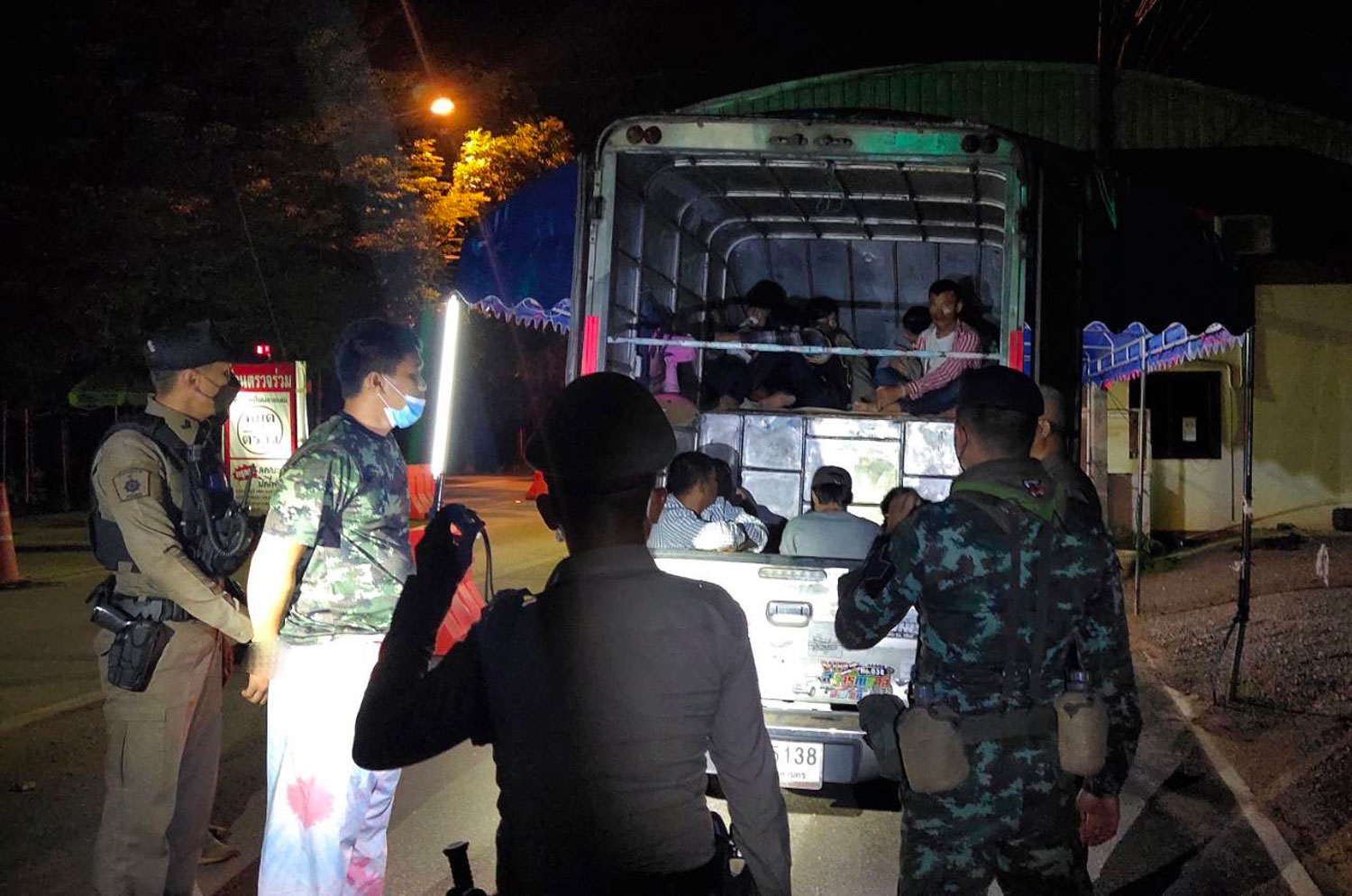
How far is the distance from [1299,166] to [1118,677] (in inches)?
674

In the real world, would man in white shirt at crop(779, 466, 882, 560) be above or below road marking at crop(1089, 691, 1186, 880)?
above

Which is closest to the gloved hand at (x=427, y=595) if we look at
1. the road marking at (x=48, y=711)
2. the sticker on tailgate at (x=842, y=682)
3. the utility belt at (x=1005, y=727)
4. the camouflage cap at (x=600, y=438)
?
the camouflage cap at (x=600, y=438)

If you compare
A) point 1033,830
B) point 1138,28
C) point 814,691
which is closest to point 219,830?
point 814,691

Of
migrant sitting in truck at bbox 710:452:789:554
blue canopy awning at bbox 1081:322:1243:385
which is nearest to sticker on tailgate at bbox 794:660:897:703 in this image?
migrant sitting in truck at bbox 710:452:789:554

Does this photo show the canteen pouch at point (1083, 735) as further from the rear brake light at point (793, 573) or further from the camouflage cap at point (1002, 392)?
the rear brake light at point (793, 573)

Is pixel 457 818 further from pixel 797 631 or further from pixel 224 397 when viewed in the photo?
pixel 224 397

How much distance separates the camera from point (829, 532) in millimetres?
5656

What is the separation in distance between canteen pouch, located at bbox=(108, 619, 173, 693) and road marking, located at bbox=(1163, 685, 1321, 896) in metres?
4.43

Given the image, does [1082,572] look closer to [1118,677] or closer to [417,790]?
[1118,677]

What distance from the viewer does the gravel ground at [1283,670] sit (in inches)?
236

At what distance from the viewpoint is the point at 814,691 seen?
5141 mm

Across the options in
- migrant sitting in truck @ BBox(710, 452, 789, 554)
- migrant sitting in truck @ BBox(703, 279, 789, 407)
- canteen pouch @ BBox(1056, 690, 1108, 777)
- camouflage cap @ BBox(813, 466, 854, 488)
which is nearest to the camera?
canteen pouch @ BBox(1056, 690, 1108, 777)

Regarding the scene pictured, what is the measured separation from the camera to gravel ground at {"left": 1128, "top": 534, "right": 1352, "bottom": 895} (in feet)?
19.7

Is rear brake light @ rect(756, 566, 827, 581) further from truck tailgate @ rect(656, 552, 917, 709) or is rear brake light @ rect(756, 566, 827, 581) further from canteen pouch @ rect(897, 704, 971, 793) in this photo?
canteen pouch @ rect(897, 704, 971, 793)
